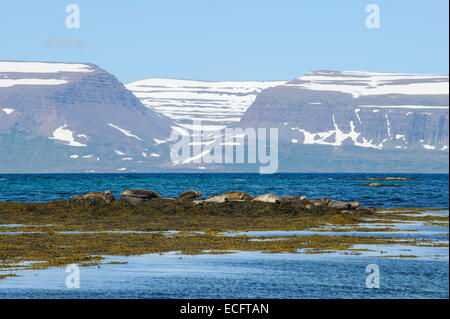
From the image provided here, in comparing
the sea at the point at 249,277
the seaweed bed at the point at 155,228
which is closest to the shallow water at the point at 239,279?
the sea at the point at 249,277

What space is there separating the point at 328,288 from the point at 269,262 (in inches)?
235

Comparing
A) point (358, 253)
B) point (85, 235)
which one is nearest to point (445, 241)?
point (358, 253)

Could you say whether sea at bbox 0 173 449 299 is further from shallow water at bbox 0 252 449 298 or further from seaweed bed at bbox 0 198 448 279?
seaweed bed at bbox 0 198 448 279

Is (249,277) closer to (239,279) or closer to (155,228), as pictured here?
(239,279)

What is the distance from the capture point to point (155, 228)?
44.4 metres

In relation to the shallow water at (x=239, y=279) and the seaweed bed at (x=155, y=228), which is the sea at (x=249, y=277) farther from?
the seaweed bed at (x=155, y=228)

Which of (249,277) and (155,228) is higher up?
(249,277)

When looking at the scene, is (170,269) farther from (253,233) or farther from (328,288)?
(253,233)

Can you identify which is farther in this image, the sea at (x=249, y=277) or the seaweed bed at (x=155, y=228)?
the seaweed bed at (x=155, y=228)

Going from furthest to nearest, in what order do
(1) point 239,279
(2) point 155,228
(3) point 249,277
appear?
(2) point 155,228 < (3) point 249,277 < (1) point 239,279

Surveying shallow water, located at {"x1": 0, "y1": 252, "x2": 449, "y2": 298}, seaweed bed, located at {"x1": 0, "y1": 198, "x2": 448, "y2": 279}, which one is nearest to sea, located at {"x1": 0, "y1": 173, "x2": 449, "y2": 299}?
shallow water, located at {"x1": 0, "y1": 252, "x2": 449, "y2": 298}

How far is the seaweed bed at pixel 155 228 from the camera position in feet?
105

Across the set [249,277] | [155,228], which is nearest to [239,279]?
[249,277]

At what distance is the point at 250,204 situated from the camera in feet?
204
